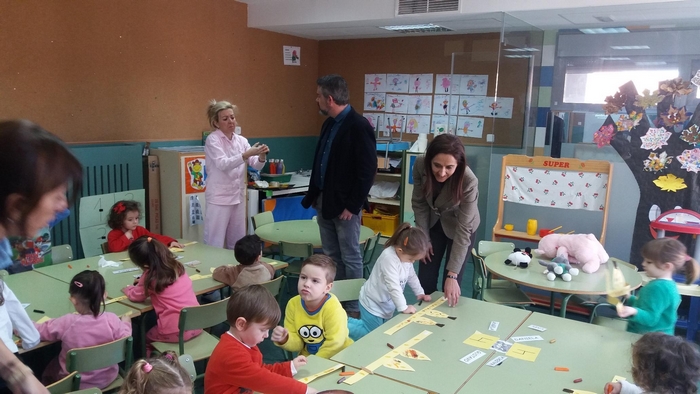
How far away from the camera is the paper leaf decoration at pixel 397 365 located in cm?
194

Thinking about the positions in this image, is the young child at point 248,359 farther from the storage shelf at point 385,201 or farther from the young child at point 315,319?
the storage shelf at point 385,201

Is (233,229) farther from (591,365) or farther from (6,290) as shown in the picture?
(591,365)

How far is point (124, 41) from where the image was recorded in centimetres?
493

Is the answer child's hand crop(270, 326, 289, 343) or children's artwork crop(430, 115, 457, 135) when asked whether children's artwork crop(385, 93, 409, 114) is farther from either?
child's hand crop(270, 326, 289, 343)

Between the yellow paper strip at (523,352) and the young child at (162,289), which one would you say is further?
the young child at (162,289)

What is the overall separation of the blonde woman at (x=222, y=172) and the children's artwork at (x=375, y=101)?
2.82 meters

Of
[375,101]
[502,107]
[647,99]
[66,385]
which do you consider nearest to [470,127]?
[502,107]

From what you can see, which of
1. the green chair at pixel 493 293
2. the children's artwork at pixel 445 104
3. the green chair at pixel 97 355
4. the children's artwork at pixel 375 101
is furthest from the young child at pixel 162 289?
the children's artwork at pixel 375 101

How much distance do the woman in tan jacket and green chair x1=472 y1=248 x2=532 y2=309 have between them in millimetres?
516

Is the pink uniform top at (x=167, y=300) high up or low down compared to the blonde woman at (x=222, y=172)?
down

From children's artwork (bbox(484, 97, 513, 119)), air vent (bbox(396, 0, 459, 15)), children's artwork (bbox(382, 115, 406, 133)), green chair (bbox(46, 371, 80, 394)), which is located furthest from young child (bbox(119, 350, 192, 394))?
children's artwork (bbox(382, 115, 406, 133))

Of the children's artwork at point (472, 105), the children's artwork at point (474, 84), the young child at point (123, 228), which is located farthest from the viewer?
the children's artwork at point (472, 105)

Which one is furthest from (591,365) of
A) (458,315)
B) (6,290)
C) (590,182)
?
(590,182)

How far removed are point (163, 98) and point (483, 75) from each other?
345 cm
